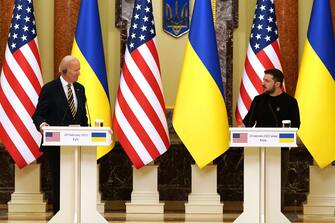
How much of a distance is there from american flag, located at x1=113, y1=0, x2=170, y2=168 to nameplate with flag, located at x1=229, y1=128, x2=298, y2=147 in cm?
251

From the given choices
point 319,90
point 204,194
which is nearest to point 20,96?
point 204,194

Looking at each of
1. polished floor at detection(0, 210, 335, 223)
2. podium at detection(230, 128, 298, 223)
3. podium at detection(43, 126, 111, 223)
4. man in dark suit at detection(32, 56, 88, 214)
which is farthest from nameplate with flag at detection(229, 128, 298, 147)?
polished floor at detection(0, 210, 335, 223)

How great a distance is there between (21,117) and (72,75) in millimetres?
2206

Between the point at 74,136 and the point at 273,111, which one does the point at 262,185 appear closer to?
the point at 273,111

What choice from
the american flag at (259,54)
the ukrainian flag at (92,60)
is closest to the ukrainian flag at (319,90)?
the american flag at (259,54)

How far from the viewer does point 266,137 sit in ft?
24.8

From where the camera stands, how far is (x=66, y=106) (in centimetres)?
809

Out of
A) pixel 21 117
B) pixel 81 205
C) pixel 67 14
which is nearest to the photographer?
pixel 81 205

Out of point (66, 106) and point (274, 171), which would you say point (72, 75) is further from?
point (274, 171)

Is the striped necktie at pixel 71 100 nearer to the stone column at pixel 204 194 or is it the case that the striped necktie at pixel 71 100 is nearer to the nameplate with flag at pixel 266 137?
the nameplate with flag at pixel 266 137

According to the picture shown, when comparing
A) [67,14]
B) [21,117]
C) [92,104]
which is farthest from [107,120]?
[67,14]

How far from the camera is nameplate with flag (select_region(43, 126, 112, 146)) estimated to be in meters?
7.41

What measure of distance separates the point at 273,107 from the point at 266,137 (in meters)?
1.13

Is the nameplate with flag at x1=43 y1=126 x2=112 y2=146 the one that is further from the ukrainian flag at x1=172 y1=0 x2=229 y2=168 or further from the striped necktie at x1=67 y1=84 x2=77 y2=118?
the ukrainian flag at x1=172 y1=0 x2=229 y2=168
